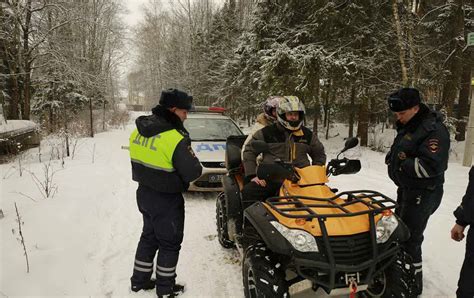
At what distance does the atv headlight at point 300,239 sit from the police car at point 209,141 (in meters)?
3.97

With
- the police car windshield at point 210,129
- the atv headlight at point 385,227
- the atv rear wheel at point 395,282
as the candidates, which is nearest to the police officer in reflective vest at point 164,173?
the atv headlight at point 385,227

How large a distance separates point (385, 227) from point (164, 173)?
1.97 metres

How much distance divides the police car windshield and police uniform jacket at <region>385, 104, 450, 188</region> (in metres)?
4.92

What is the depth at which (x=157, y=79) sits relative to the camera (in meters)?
40.8

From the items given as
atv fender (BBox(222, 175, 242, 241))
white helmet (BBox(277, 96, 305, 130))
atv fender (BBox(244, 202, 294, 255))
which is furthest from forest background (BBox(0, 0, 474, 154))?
atv fender (BBox(244, 202, 294, 255))

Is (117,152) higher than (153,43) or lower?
lower

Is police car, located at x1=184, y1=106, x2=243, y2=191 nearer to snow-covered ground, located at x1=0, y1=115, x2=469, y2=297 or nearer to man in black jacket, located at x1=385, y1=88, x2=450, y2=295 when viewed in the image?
snow-covered ground, located at x1=0, y1=115, x2=469, y2=297

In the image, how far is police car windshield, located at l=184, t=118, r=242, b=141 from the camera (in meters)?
7.72

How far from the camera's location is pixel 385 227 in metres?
2.52

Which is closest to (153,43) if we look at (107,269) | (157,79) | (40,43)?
(157,79)

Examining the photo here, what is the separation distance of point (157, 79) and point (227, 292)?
132 feet

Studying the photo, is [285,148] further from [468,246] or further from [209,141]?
[209,141]

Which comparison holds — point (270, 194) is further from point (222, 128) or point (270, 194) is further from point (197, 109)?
point (197, 109)

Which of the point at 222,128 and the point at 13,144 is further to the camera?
the point at 13,144
